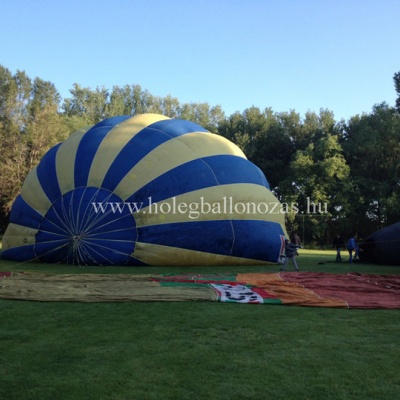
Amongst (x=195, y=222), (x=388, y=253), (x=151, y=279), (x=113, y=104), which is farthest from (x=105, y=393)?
(x=113, y=104)

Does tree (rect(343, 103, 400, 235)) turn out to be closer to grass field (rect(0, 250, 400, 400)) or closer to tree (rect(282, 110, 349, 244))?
tree (rect(282, 110, 349, 244))

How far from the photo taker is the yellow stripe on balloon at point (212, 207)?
32.3 ft

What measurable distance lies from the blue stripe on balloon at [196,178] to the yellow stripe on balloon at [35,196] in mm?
2210

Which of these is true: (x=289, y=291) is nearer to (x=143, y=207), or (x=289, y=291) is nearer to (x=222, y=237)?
(x=222, y=237)

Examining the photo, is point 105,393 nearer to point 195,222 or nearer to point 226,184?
point 195,222

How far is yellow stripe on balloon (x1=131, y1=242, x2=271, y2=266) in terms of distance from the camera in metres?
9.69

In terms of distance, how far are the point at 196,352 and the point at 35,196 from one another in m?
8.52

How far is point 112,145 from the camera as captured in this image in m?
10.6

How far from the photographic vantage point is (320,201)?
29.5m

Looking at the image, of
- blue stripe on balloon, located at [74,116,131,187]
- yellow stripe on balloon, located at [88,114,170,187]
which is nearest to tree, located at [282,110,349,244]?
yellow stripe on balloon, located at [88,114,170,187]

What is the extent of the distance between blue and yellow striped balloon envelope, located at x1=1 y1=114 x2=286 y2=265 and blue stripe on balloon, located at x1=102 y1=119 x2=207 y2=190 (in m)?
0.02

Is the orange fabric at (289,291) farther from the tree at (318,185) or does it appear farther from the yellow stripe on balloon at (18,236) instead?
the tree at (318,185)

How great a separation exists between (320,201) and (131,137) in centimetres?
2131

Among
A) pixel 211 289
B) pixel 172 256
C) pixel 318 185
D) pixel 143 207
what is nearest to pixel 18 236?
pixel 143 207
